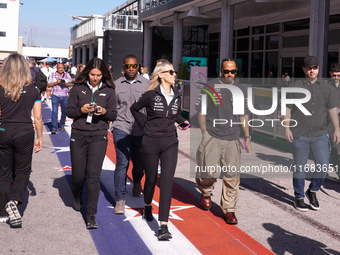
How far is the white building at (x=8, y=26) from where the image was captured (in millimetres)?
102750

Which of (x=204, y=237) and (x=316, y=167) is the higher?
(x=316, y=167)

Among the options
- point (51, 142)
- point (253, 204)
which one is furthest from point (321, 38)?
point (253, 204)

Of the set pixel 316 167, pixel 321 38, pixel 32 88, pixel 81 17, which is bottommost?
pixel 316 167

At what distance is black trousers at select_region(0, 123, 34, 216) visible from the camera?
5430mm

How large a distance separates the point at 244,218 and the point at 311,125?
5.13 ft

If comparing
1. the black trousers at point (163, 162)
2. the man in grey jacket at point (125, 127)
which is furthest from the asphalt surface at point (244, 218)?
the black trousers at point (163, 162)

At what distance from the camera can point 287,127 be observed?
6.43 meters

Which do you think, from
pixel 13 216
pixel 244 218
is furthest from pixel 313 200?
pixel 13 216

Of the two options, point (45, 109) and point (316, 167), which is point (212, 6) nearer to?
point (45, 109)

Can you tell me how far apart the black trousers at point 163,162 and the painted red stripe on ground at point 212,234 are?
1.56 ft

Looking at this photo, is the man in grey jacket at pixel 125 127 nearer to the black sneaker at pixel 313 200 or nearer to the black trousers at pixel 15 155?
the black trousers at pixel 15 155

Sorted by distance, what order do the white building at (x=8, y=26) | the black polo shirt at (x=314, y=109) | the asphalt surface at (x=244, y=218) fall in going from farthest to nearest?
the white building at (x=8, y=26)
the black polo shirt at (x=314, y=109)
the asphalt surface at (x=244, y=218)

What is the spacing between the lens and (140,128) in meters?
5.73

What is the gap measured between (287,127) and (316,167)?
0.67 m
